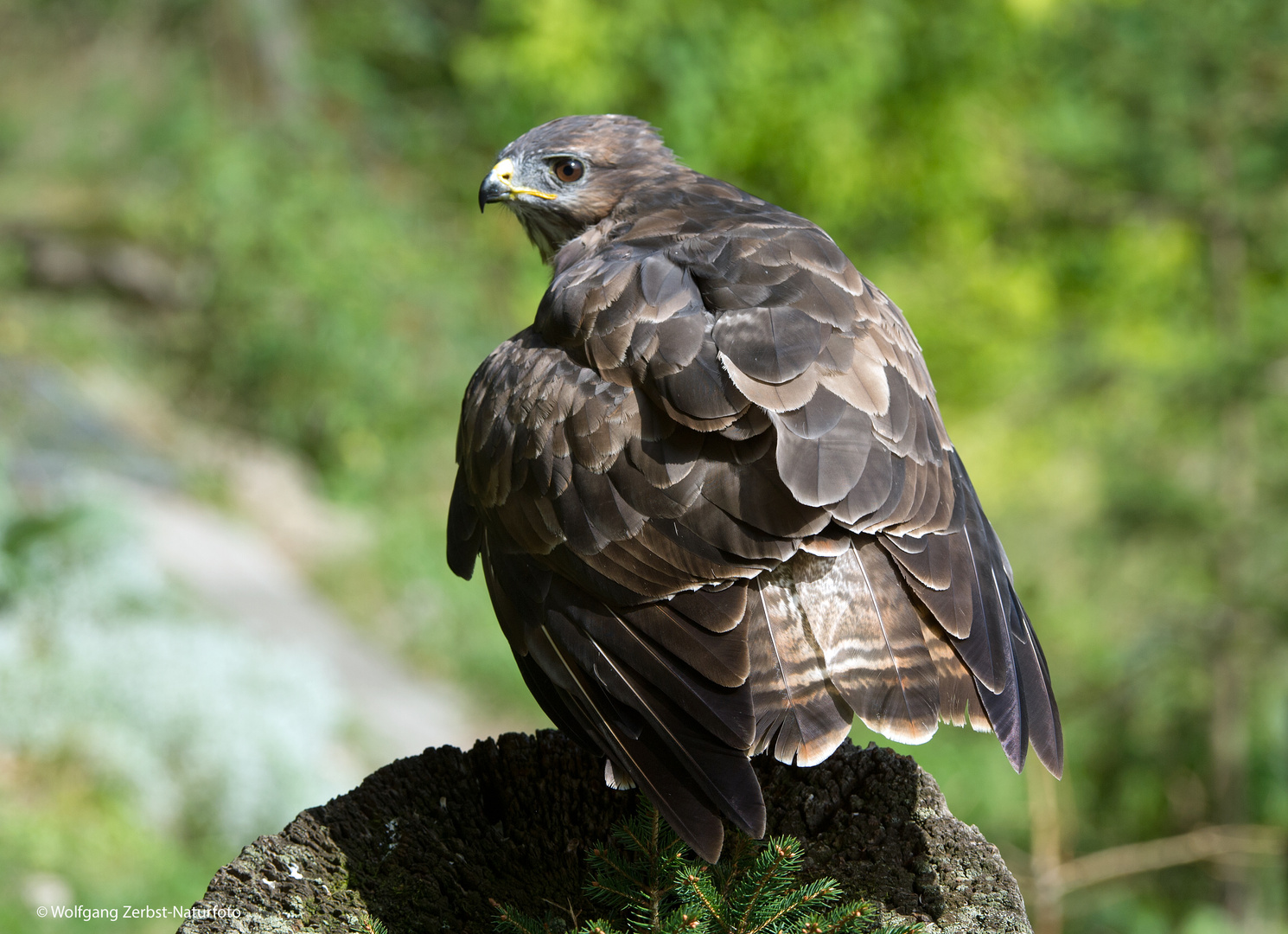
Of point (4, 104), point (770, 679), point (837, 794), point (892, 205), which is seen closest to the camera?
point (770, 679)

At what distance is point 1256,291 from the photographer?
907 centimetres

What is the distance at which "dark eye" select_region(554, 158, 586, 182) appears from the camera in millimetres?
3553

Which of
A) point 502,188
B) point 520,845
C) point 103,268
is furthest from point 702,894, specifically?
point 103,268

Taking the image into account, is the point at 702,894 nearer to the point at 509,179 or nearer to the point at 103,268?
the point at 509,179

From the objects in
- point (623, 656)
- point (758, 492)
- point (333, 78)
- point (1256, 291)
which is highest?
point (333, 78)

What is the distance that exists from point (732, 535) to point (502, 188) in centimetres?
170

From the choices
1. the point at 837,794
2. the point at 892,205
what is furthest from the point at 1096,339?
Answer: the point at 837,794

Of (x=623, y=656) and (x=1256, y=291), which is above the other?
(x=1256, y=291)

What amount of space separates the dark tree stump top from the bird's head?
1.62 meters

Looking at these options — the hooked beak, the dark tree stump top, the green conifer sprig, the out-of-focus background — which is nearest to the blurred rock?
the out-of-focus background

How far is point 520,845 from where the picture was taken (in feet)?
8.01

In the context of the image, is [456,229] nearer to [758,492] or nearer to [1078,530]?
[1078,530]

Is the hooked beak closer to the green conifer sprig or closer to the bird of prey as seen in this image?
the bird of prey

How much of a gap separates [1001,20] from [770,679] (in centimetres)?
1171
